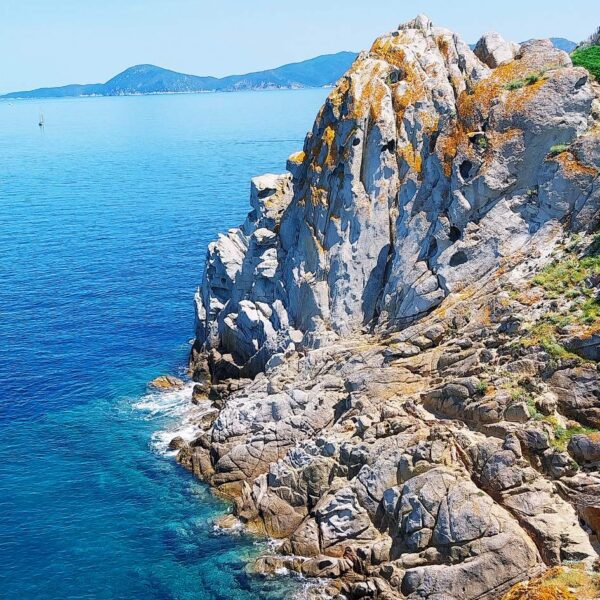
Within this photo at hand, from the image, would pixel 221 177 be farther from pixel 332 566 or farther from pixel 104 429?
pixel 332 566

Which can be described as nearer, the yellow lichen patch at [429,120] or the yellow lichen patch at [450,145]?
the yellow lichen patch at [450,145]

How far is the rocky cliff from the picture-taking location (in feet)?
115

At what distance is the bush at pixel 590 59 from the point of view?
50.1m

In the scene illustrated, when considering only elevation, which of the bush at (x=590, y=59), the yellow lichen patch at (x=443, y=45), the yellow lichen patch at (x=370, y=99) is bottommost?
the yellow lichen patch at (x=370, y=99)

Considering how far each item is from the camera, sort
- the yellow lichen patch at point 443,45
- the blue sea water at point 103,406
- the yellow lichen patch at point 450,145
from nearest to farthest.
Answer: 1. the blue sea water at point 103,406
2. the yellow lichen patch at point 450,145
3. the yellow lichen patch at point 443,45

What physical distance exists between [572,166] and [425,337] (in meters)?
12.8

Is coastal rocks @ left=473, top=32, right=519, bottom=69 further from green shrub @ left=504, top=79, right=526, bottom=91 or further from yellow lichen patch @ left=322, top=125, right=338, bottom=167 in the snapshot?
yellow lichen patch @ left=322, top=125, right=338, bottom=167

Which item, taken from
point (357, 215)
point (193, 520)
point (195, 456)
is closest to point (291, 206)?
point (357, 215)

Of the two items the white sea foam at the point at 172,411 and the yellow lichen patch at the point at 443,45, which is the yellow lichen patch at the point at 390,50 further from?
the white sea foam at the point at 172,411

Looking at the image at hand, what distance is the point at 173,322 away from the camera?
7750 cm

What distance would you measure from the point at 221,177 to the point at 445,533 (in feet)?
405

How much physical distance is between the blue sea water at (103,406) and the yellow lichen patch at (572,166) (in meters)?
27.3

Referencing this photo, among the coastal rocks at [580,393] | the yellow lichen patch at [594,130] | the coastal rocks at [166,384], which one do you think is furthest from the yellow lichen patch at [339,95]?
the coastal rocks at [580,393]

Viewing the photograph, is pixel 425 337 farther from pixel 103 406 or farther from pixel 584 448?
pixel 103 406
